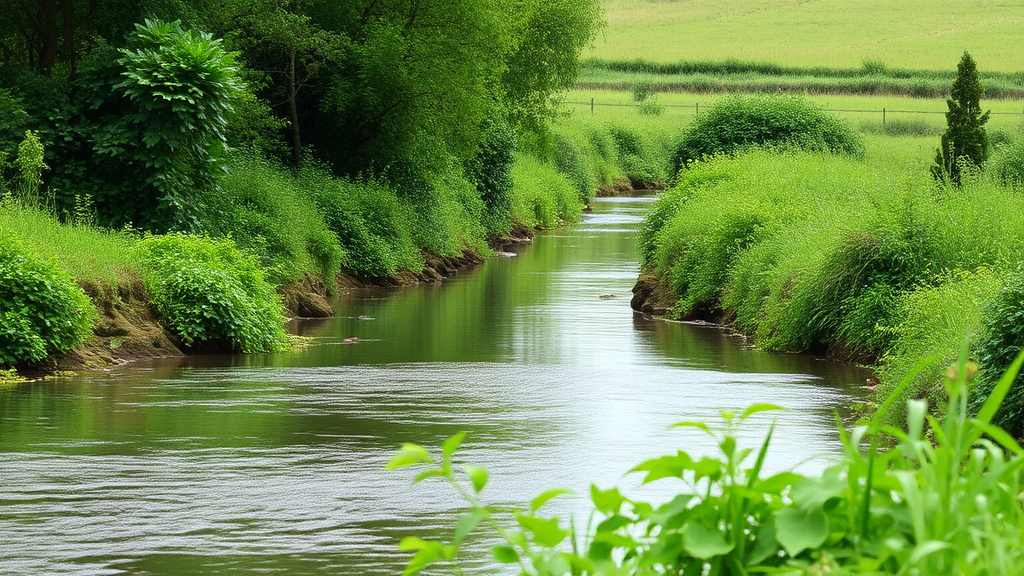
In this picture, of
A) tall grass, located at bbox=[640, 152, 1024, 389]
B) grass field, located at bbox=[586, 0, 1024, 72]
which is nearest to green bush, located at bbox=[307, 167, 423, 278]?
tall grass, located at bbox=[640, 152, 1024, 389]

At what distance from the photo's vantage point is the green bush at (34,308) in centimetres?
1527

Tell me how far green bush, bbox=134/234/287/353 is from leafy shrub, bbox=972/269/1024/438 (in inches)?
435

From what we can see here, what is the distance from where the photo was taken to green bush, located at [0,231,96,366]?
A: 15.3 metres

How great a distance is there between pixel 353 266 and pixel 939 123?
53.7 metres

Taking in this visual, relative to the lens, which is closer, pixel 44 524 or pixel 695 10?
pixel 44 524

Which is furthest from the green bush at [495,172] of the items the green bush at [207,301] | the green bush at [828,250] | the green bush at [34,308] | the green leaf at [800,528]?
the green leaf at [800,528]

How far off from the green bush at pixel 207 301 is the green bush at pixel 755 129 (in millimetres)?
19267

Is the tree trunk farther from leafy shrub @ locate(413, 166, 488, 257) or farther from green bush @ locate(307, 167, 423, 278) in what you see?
leafy shrub @ locate(413, 166, 488, 257)

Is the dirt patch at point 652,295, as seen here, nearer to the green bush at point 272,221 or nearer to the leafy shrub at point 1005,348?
the green bush at point 272,221

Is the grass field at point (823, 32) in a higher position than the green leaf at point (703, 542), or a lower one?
higher

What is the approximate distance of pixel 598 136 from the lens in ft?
235

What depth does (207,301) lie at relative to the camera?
18750 millimetres

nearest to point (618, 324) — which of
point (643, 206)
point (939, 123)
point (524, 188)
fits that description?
point (524, 188)

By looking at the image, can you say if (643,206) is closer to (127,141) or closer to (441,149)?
(441,149)
